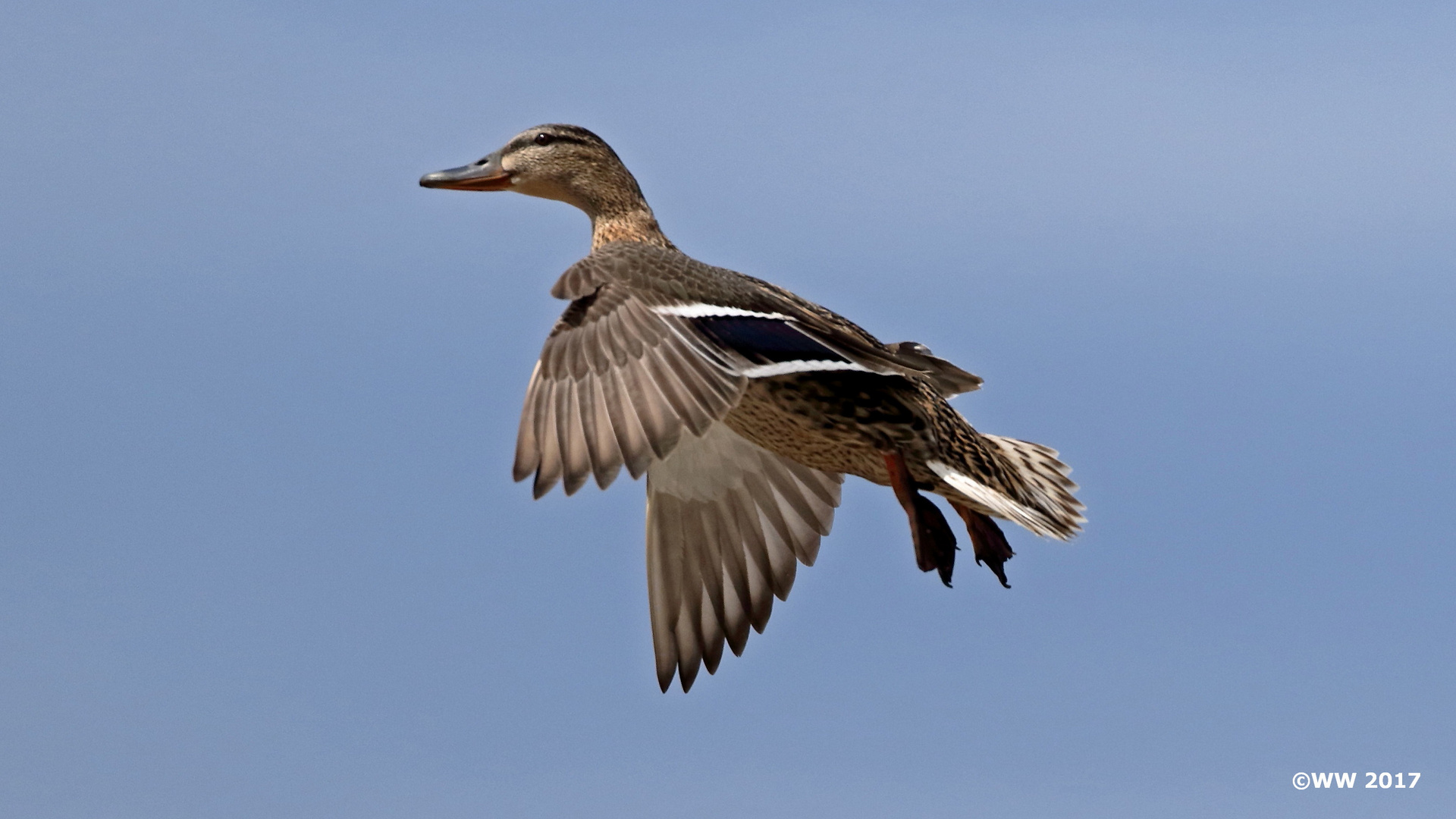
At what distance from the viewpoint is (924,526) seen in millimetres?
8672

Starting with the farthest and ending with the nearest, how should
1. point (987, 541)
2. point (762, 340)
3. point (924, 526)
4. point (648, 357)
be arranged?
1. point (987, 541)
2. point (924, 526)
3. point (762, 340)
4. point (648, 357)

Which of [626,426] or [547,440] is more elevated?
[626,426]

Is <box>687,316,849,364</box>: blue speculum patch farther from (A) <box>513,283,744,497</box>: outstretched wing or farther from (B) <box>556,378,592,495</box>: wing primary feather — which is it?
(B) <box>556,378,592,495</box>: wing primary feather

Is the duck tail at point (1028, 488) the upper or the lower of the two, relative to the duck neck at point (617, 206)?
lower

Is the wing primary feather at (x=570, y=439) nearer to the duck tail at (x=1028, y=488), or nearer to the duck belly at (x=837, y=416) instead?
the duck belly at (x=837, y=416)

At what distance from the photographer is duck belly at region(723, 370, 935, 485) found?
8664 mm

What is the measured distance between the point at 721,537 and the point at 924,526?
1.88 metres

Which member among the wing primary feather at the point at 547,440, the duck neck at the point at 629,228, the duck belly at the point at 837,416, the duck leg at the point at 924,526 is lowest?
the wing primary feather at the point at 547,440

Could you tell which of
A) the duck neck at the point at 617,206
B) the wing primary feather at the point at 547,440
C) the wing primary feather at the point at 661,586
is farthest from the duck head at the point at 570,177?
the wing primary feather at the point at 547,440

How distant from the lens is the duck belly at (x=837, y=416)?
8.66m

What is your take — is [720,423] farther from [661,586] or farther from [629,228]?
[629,228]

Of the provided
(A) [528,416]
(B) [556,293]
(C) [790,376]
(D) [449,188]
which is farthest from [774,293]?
(D) [449,188]

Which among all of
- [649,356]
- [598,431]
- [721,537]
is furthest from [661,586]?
[598,431]

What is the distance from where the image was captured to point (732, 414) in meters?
8.90
